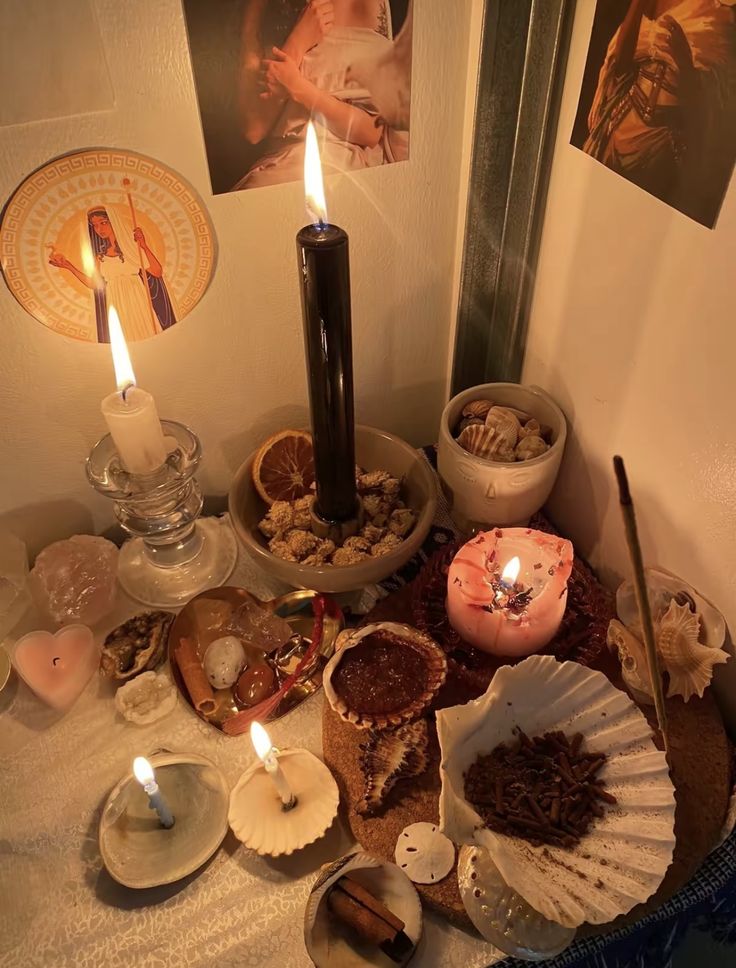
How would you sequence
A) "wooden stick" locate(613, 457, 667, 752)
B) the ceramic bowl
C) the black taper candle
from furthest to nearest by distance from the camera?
the ceramic bowl, the black taper candle, "wooden stick" locate(613, 457, 667, 752)

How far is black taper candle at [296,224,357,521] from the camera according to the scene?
522 mm

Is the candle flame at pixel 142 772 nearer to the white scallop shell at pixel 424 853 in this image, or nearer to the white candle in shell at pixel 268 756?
the white candle in shell at pixel 268 756

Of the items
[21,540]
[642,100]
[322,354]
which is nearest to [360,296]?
[322,354]

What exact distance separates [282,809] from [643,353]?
0.48 metres

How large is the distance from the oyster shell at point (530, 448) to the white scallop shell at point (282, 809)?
0.34 metres

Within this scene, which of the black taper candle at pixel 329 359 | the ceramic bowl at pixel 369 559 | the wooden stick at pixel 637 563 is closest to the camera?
the wooden stick at pixel 637 563

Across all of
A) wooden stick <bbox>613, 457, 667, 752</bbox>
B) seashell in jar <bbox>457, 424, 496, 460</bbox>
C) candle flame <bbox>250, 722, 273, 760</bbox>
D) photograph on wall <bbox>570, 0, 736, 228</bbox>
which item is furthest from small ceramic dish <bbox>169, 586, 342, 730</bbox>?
photograph on wall <bbox>570, 0, 736, 228</bbox>

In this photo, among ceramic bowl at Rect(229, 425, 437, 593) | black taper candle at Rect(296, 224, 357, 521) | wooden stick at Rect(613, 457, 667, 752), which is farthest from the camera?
ceramic bowl at Rect(229, 425, 437, 593)

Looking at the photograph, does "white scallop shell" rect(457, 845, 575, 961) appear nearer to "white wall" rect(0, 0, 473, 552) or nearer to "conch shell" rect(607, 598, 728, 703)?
"conch shell" rect(607, 598, 728, 703)

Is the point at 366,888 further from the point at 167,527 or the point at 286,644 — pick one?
the point at 167,527

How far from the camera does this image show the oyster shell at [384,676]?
606 mm

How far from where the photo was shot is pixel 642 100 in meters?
0.52

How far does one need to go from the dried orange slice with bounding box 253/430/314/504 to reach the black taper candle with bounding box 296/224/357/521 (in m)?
0.07

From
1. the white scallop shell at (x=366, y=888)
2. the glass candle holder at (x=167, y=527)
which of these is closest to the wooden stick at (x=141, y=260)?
the glass candle holder at (x=167, y=527)
